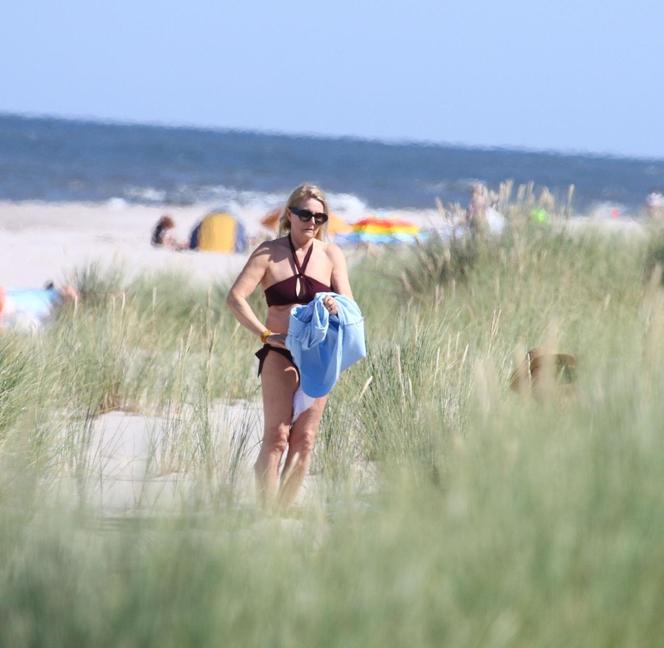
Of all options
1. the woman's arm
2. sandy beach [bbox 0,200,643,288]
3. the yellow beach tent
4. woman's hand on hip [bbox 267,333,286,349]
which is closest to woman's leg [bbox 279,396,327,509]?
woman's hand on hip [bbox 267,333,286,349]

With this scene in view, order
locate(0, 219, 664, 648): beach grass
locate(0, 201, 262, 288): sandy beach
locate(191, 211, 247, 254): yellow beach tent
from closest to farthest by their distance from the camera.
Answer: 1. locate(0, 219, 664, 648): beach grass
2. locate(0, 201, 262, 288): sandy beach
3. locate(191, 211, 247, 254): yellow beach tent

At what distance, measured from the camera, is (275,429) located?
525 centimetres

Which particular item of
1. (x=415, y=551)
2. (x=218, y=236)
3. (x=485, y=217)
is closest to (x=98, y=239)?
(x=218, y=236)

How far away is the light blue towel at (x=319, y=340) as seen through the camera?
500 centimetres

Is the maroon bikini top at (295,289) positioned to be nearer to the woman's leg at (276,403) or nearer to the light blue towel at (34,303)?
the woman's leg at (276,403)

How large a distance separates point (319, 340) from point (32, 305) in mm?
5336

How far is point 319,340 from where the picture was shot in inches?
196

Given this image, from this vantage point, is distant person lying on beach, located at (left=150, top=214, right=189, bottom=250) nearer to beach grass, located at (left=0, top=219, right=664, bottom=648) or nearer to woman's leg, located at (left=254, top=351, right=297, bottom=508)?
woman's leg, located at (left=254, top=351, right=297, bottom=508)

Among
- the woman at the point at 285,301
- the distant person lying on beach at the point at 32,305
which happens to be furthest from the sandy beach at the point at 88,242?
the woman at the point at 285,301

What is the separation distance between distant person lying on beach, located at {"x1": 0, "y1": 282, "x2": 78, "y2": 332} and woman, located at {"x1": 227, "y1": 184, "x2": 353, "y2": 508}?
4089mm

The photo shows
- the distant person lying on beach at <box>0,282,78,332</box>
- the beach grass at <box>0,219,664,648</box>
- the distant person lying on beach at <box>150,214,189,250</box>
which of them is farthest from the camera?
the distant person lying on beach at <box>150,214,189,250</box>

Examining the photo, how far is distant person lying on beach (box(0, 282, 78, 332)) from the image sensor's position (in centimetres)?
938

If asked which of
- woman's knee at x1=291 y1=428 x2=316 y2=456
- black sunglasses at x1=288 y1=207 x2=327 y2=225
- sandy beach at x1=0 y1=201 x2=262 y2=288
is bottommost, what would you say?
sandy beach at x1=0 y1=201 x2=262 y2=288

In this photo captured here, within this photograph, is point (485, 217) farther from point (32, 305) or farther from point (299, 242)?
point (299, 242)
